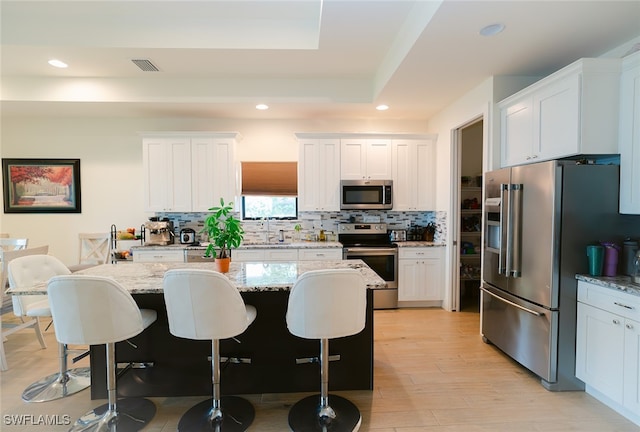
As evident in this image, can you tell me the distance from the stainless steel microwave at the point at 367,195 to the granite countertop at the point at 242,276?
1783 mm

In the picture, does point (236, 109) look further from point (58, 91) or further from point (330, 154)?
point (58, 91)

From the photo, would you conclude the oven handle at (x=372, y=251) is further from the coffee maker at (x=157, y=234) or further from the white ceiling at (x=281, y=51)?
the coffee maker at (x=157, y=234)

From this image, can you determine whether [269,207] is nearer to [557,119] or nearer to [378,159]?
[378,159]

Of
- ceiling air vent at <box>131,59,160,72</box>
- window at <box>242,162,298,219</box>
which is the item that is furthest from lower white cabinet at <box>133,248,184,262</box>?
ceiling air vent at <box>131,59,160,72</box>

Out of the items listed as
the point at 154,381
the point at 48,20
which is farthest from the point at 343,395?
the point at 48,20

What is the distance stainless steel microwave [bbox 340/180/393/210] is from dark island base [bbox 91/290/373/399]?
2.30m

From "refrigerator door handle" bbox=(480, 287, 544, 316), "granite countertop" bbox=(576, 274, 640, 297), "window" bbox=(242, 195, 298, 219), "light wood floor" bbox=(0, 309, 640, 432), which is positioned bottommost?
"light wood floor" bbox=(0, 309, 640, 432)

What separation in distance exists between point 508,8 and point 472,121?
1.71m

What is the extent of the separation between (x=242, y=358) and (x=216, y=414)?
15.4 inches

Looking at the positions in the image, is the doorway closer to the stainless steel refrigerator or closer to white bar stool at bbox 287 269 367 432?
the stainless steel refrigerator

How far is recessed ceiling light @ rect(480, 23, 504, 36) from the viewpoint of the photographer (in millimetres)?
2326

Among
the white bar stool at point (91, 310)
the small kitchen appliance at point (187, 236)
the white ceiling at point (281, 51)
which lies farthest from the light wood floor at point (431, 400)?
the white ceiling at point (281, 51)

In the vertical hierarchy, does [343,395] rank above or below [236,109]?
below

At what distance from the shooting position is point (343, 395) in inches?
93.8
